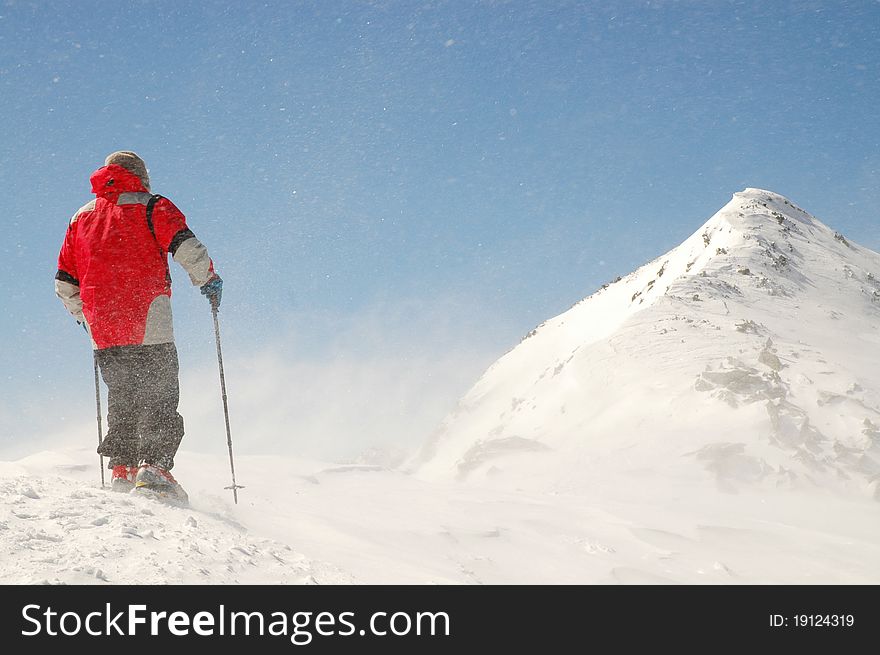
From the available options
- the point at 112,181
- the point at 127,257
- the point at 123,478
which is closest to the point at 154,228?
the point at 127,257

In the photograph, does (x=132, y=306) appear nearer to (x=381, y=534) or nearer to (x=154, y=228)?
(x=154, y=228)

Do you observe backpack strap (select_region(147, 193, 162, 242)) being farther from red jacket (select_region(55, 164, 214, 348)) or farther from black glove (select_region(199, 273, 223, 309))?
black glove (select_region(199, 273, 223, 309))

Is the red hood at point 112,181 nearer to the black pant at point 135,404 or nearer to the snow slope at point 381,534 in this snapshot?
the black pant at point 135,404

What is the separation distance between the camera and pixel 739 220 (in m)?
21.0

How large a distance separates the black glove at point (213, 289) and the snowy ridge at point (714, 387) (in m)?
5.74

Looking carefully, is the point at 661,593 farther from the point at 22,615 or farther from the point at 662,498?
the point at 662,498

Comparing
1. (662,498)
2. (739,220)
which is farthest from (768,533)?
(739,220)

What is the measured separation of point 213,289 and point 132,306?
671 millimetres

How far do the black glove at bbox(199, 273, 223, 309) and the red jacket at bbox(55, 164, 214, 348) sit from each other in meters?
0.22

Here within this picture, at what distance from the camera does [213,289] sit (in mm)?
4805

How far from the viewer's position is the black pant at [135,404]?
4.26 metres

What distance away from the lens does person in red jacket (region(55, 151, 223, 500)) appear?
425 cm

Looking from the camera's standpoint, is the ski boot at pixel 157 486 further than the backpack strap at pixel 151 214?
No

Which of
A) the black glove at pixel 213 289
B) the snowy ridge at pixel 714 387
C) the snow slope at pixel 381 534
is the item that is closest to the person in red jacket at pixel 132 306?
the black glove at pixel 213 289
